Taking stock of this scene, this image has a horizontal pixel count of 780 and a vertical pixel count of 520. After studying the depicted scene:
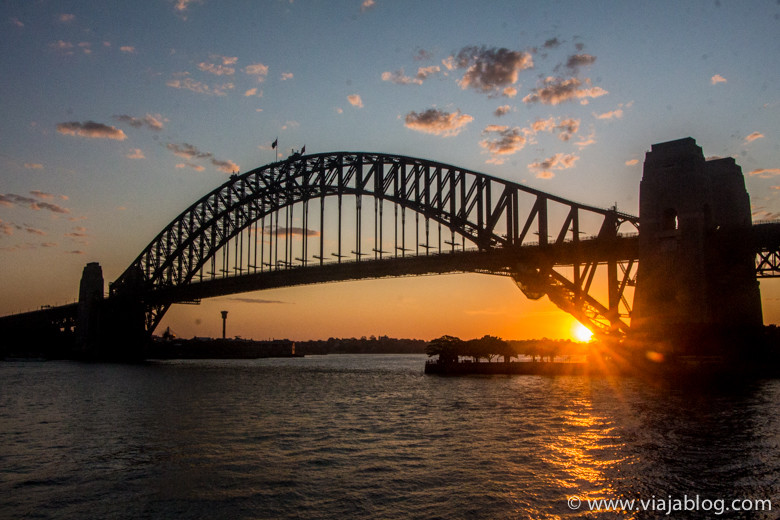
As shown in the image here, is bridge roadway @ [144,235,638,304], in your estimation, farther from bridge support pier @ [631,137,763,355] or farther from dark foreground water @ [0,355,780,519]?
dark foreground water @ [0,355,780,519]

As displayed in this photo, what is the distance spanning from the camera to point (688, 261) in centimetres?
4934

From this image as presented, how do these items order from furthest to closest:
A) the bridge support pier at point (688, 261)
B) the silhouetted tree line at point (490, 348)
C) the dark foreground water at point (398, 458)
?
the silhouetted tree line at point (490, 348), the bridge support pier at point (688, 261), the dark foreground water at point (398, 458)

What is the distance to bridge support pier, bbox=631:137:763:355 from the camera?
48.8 metres

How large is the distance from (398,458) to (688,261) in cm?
3661

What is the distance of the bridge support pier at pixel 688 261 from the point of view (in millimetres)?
48781

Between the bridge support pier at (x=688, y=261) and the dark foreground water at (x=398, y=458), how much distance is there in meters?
8.39

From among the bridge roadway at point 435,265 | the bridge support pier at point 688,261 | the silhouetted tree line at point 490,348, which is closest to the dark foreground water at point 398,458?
the bridge support pier at point 688,261

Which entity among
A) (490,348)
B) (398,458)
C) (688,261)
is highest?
(688,261)

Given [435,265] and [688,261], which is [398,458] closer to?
[688,261]

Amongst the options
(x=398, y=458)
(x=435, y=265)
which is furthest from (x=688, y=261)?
(x=398, y=458)

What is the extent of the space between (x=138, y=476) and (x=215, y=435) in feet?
26.2

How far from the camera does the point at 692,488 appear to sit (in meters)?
17.7

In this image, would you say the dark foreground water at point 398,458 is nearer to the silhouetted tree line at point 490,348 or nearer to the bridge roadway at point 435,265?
the bridge roadway at point 435,265

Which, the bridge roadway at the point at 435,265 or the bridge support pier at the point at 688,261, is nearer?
the bridge support pier at the point at 688,261
